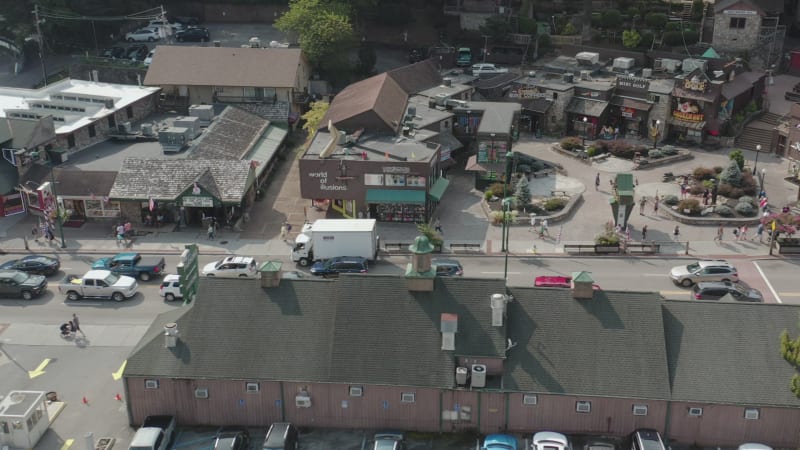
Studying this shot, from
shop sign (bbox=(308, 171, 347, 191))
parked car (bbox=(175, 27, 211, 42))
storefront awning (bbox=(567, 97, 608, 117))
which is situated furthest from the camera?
parked car (bbox=(175, 27, 211, 42))

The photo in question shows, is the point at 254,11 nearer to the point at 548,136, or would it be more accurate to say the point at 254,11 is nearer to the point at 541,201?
the point at 548,136

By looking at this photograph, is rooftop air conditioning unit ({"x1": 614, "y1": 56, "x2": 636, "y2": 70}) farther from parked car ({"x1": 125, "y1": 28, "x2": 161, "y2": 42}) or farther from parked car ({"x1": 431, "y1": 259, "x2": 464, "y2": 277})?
parked car ({"x1": 125, "y1": 28, "x2": 161, "y2": 42})

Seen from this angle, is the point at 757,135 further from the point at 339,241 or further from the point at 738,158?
the point at 339,241

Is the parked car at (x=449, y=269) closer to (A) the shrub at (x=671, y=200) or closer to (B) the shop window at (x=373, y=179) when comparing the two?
(B) the shop window at (x=373, y=179)

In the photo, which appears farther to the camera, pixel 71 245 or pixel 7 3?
pixel 7 3

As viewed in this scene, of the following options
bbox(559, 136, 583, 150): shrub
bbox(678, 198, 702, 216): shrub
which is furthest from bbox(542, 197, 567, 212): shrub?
bbox(559, 136, 583, 150): shrub

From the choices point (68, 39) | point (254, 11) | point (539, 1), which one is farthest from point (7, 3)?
point (539, 1)

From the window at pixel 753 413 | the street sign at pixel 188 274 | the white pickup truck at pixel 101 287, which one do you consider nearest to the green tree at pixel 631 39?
the white pickup truck at pixel 101 287
